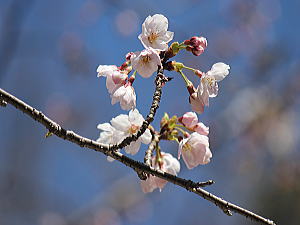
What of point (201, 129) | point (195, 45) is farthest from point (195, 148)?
point (195, 45)

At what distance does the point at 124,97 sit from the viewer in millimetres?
1208

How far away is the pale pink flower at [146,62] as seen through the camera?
1.15 meters

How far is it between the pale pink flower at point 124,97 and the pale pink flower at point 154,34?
14 cm

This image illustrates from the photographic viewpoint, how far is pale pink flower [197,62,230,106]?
1.27m

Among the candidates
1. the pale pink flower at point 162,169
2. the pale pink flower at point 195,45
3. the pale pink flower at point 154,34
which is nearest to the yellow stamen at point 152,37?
the pale pink flower at point 154,34

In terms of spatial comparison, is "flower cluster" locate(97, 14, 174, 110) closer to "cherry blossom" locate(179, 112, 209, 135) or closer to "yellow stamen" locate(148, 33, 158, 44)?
"yellow stamen" locate(148, 33, 158, 44)

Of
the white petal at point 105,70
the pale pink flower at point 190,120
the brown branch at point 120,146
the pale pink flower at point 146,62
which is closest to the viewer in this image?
the brown branch at point 120,146

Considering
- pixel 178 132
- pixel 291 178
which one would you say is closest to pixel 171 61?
pixel 178 132

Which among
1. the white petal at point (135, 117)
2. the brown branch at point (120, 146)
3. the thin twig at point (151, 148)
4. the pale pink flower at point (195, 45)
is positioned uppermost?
the pale pink flower at point (195, 45)

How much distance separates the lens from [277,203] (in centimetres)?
649

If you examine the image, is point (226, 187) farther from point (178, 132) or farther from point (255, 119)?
point (178, 132)

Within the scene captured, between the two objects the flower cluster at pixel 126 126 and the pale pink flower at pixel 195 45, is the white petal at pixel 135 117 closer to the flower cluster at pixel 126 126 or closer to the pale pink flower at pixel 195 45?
the flower cluster at pixel 126 126

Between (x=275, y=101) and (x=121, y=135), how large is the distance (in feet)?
13.4

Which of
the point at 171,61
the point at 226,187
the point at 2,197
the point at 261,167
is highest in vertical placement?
the point at 261,167
